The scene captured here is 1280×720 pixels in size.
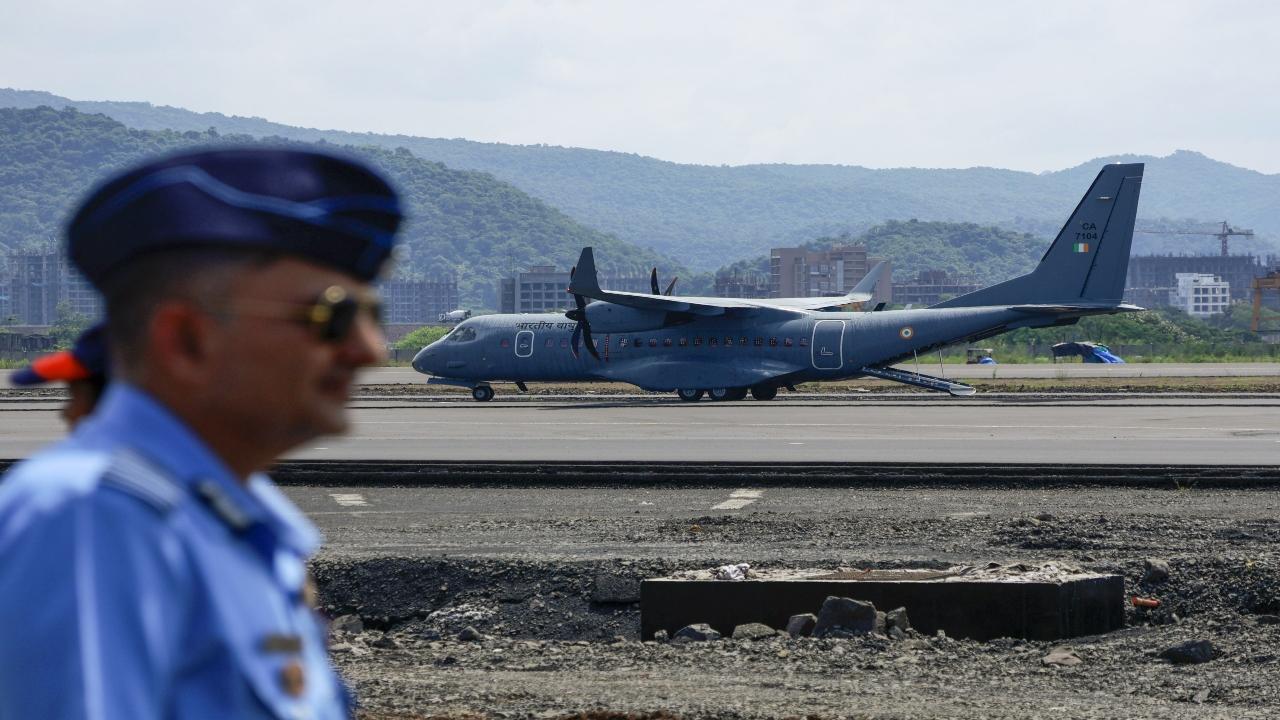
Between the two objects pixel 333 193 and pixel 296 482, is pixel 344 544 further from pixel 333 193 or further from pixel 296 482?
pixel 333 193

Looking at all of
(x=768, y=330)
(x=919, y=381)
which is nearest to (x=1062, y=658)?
(x=768, y=330)

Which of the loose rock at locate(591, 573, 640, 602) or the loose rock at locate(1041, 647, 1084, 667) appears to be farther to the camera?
the loose rock at locate(591, 573, 640, 602)

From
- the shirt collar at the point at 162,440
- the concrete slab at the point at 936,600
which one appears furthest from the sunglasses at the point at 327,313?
the concrete slab at the point at 936,600

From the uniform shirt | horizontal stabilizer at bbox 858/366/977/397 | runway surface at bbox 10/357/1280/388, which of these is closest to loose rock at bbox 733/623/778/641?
the uniform shirt

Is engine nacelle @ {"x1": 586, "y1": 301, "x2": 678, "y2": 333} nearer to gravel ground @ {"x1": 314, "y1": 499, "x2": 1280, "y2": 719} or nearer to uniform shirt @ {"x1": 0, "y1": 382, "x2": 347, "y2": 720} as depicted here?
gravel ground @ {"x1": 314, "y1": 499, "x2": 1280, "y2": 719}

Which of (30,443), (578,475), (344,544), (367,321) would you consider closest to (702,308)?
(30,443)

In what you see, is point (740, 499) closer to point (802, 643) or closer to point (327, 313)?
point (802, 643)

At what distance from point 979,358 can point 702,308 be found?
4474 centimetres

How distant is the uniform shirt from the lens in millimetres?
1554

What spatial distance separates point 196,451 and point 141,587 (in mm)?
216

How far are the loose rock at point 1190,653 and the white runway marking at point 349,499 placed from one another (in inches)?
433

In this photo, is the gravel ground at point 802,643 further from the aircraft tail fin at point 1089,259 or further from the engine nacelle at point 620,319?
the engine nacelle at point 620,319

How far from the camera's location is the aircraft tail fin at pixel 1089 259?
1538 inches

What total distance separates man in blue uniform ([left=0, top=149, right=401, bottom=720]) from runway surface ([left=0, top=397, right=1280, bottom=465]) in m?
21.7
